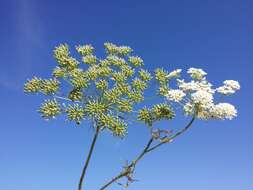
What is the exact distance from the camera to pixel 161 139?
25.7 m

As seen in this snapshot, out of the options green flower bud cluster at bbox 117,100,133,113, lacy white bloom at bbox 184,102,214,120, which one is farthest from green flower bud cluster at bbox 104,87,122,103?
lacy white bloom at bbox 184,102,214,120

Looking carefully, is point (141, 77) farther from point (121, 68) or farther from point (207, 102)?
point (207, 102)

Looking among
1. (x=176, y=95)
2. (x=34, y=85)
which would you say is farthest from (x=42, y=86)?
(x=176, y=95)

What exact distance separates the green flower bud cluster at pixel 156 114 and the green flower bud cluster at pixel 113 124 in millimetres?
914

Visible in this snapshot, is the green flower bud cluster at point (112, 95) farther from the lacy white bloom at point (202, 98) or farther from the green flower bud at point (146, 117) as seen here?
the lacy white bloom at point (202, 98)

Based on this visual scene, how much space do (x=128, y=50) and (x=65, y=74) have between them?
3.60 m

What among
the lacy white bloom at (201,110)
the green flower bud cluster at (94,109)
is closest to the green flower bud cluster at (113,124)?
the green flower bud cluster at (94,109)

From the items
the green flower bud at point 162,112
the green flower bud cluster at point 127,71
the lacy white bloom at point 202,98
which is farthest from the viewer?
the green flower bud cluster at point 127,71

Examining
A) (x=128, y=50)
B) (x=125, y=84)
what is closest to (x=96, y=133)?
(x=125, y=84)

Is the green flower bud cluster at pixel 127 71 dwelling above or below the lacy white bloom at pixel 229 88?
above

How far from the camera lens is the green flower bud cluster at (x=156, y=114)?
27.6 meters

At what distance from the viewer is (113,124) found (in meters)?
28.2

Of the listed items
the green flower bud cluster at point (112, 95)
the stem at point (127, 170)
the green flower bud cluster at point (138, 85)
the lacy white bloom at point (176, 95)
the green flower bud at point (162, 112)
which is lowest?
the stem at point (127, 170)

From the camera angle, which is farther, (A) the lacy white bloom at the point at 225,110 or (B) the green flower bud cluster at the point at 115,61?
(B) the green flower bud cluster at the point at 115,61
